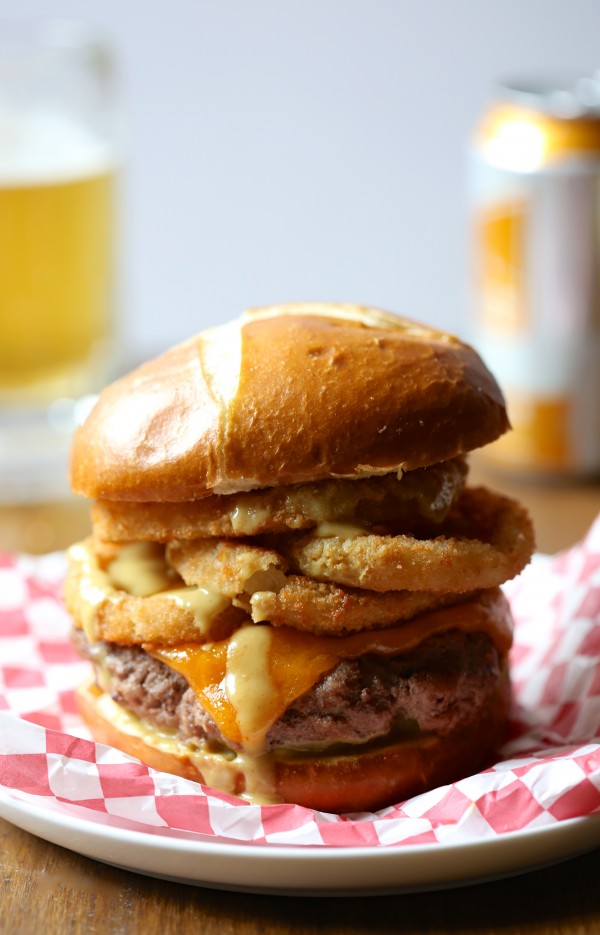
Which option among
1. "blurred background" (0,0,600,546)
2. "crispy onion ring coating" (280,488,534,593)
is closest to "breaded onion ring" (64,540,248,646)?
"crispy onion ring coating" (280,488,534,593)

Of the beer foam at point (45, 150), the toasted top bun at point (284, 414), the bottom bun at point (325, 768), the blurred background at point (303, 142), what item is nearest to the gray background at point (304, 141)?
the blurred background at point (303, 142)

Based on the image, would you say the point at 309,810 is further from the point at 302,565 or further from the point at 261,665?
the point at 302,565

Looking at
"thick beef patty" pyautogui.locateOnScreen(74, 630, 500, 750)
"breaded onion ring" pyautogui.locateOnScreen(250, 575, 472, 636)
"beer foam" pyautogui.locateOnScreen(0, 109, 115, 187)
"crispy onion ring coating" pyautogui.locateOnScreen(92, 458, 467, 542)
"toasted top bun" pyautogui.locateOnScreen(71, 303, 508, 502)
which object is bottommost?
"thick beef patty" pyautogui.locateOnScreen(74, 630, 500, 750)

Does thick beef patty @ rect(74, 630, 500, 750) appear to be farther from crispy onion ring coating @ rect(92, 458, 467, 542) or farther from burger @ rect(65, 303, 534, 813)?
crispy onion ring coating @ rect(92, 458, 467, 542)

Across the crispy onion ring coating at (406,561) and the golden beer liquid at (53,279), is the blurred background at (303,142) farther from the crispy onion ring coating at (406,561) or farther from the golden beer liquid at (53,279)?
the crispy onion ring coating at (406,561)

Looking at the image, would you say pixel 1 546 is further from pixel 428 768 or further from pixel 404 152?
pixel 404 152

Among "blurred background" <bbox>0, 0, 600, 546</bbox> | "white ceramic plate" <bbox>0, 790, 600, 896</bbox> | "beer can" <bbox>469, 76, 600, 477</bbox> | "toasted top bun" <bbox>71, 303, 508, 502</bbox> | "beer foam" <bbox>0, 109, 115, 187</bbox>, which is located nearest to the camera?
"white ceramic plate" <bbox>0, 790, 600, 896</bbox>
